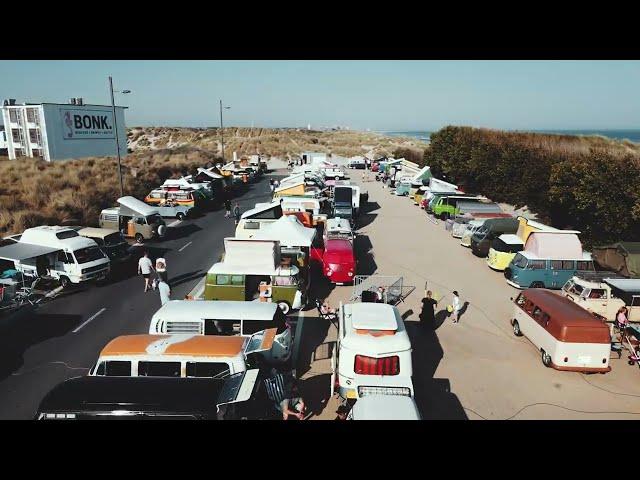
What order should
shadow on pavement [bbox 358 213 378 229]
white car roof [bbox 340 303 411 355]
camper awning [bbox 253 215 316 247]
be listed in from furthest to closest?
shadow on pavement [bbox 358 213 378 229] → camper awning [bbox 253 215 316 247] → white car roof [bbox 340 303 411 355]

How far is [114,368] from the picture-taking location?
974 centimetres

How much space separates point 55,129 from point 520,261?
45.0 m

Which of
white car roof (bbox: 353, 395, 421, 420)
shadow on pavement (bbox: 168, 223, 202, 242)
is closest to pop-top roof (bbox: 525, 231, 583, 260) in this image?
white car roof (bbox: 353, 395, 421, 420)

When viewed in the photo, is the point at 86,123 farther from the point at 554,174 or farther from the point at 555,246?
the point at 555,246

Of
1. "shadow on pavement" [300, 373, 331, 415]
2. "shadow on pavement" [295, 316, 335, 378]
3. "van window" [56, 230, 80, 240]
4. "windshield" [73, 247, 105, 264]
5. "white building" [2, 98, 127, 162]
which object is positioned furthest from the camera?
"white building" [2, 98, 127, 162]

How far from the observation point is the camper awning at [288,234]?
60.7ft

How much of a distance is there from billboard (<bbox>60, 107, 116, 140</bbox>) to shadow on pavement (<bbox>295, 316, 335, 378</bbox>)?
42.8m

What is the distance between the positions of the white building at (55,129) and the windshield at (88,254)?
33166 mm

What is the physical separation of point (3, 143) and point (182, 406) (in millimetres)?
57007

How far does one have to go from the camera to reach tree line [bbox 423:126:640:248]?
20469 millimetres

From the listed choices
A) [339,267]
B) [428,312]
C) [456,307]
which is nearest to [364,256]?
[339,267]

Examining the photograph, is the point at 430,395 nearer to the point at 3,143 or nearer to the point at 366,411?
the point at 366,411

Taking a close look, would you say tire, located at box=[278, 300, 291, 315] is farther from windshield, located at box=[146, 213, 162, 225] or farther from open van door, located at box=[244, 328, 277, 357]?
windshield, located at box=[146, 213, 162, 225]
